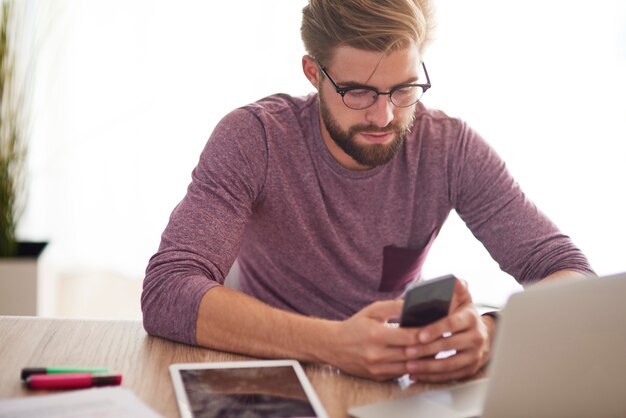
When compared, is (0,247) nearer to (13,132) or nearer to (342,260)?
(13,132)

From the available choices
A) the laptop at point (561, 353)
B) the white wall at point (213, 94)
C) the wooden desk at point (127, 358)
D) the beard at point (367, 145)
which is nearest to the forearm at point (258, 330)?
the wooden desk at point (127, 358)

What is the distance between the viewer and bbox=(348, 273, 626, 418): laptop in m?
0.79

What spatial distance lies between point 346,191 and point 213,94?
150 cm

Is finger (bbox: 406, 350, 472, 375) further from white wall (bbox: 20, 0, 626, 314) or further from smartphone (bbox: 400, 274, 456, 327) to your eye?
white wall (bbox: 20, 0, 626, 314)

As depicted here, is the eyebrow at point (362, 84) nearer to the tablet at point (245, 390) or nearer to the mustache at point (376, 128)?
the mustache at point (376, 128)

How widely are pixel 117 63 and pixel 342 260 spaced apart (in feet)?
5.68

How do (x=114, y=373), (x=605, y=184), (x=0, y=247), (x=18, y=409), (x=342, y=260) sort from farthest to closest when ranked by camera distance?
(x=605, y=184), (x=0, y=247), (x=342, y=260), (x=114, y=373), (x=18, y=409)

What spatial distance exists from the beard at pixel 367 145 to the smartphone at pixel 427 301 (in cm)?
54

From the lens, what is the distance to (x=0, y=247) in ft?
8.25

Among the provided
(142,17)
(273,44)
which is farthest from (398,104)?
(142,17)

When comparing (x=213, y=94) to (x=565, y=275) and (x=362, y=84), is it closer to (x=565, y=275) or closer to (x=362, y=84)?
(x=362, y=84)

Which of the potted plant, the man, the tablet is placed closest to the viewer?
the tablet

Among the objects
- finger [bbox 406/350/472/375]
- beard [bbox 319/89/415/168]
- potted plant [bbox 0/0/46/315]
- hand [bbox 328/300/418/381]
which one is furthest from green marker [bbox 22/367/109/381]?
potted plant [bbox 0/0/46/315]

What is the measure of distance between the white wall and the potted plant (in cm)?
34
